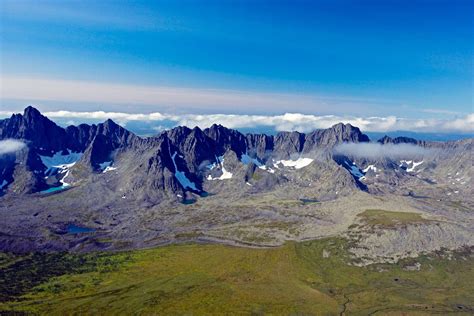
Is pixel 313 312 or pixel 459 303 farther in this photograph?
pixel 459 303

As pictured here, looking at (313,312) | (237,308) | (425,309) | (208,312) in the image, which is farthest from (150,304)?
(425,309)

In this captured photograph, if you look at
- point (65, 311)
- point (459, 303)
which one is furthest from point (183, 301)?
point (459, 303)

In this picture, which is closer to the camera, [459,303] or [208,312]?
[208,312]

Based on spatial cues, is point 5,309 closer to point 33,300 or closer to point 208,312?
point 33,300

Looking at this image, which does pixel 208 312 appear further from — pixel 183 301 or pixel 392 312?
pixel 392 312

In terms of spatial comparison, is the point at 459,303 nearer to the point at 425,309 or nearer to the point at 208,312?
the point at 425,309

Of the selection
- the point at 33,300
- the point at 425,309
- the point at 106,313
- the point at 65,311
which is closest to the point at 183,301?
the point at 106,313

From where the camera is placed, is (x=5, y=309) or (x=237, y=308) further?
(x=237, y=308)
